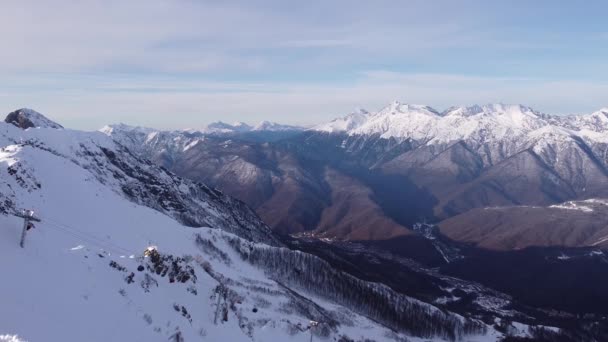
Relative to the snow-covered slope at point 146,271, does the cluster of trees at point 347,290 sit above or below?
below

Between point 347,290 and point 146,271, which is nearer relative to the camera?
point 146,271

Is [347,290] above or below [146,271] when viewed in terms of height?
below

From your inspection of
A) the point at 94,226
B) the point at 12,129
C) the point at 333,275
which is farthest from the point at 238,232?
the point at 94,226

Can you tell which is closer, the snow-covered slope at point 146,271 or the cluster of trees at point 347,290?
the snow-covered slope at point 146,271

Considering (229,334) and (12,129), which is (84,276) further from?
(12,129)
